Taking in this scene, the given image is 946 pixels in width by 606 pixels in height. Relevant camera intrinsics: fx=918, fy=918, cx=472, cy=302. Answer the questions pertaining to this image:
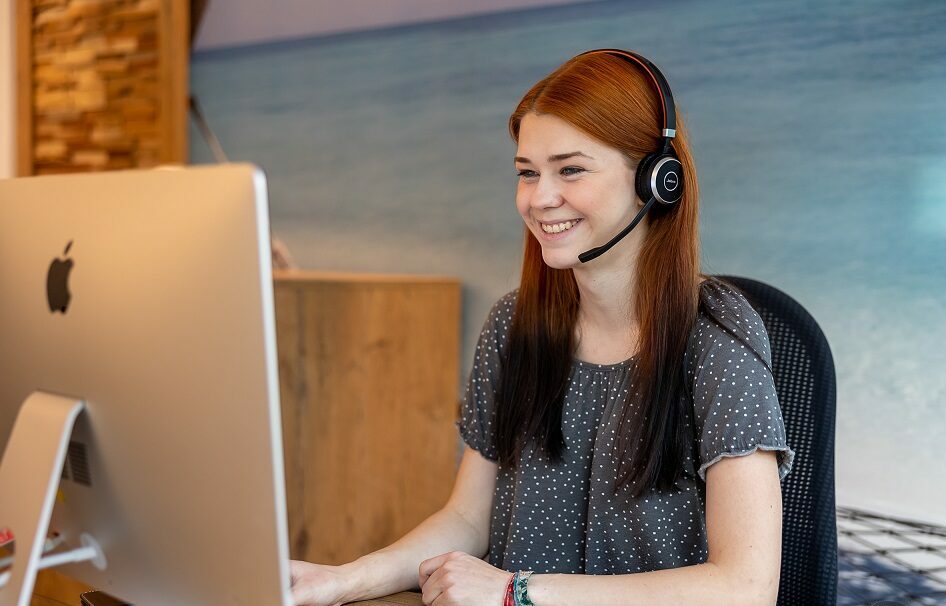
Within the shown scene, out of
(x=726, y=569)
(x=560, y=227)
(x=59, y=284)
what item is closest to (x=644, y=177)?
(x=560, y=227)

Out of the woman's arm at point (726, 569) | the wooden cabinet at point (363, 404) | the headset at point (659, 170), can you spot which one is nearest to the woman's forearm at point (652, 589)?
the woman's arm at point (726, 569)

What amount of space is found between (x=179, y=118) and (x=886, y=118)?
2311 mm

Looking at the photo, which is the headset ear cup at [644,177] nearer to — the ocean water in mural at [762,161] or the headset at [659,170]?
the headset at [659,170]

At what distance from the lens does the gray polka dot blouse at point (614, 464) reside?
1.16m

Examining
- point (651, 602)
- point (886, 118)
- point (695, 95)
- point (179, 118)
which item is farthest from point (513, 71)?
point (651, 602)

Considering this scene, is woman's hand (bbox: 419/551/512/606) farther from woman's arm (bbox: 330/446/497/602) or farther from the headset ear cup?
the headset ear cup

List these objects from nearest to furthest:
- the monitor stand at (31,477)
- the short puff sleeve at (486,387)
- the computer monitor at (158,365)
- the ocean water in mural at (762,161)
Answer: the computer monitor at (158,365) < the monitor stand at (31,477) < the short puff sleeve at (486,387) < the ocean water in mural at (762,161)

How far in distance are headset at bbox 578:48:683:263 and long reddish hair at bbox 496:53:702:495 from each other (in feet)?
0.06

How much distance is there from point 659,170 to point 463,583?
605mm

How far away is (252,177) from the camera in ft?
2.36

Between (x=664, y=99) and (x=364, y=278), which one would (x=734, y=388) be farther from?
(x=364, y=278)

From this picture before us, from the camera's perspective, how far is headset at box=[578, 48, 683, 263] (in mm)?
1262

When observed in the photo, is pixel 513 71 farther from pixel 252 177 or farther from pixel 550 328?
pixel 252 177

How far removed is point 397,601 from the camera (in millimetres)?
1149
